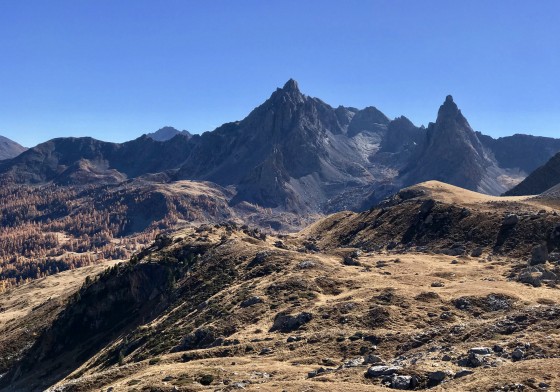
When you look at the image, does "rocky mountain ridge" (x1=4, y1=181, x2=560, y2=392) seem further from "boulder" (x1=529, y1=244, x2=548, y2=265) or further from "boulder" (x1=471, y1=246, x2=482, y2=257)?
A: "boulder" (x1=471, y1=246, x2=482, y2=257)

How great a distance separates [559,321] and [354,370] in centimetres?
2577

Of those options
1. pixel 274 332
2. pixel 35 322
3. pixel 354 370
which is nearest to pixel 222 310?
pixel 274 332

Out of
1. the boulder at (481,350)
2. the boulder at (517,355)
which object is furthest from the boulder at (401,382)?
the boulder at (517,355)

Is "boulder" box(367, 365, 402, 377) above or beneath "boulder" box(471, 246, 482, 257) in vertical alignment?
beneath

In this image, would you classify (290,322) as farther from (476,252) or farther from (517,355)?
(476,252)

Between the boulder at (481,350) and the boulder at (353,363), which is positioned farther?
the boulder at (353,363)

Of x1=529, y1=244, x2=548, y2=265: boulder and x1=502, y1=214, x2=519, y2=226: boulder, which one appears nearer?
x1=529, y1=244, x2=548, y2=265: boulder

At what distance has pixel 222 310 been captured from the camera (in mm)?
94375

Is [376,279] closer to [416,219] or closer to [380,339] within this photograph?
[380,339]

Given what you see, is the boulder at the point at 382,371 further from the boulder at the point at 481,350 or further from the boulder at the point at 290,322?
the boulder at the point at 290,322

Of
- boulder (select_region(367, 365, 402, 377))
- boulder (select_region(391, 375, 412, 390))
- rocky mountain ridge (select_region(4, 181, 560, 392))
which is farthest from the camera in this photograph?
rocky mountain ridge (select_region(4, 181, 560, 392))

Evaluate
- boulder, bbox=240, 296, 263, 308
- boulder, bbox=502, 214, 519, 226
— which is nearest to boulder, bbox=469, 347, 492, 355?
boulder, bbox=240, 296, 263, 308

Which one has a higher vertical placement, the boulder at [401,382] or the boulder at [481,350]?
the boulder at [481,350]


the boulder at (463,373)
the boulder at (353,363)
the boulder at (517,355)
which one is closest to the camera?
the boulder at (463,373)
